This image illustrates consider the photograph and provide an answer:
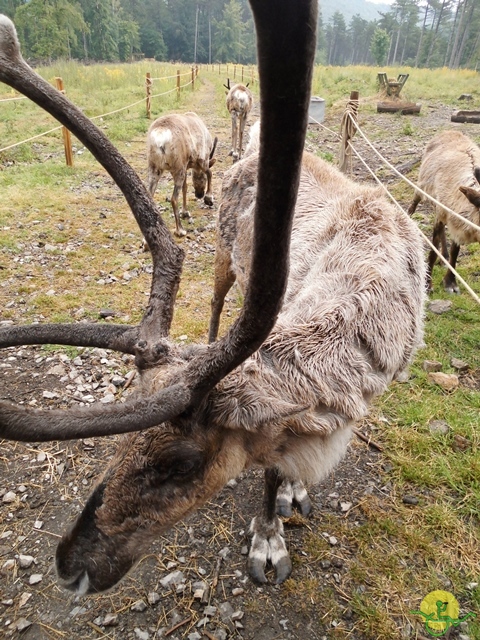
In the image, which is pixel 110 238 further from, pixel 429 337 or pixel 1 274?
pixel 429 337

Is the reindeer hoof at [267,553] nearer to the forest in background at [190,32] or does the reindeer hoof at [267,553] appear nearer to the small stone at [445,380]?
the small stone at [445,380]

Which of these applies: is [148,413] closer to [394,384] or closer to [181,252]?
[181,252]

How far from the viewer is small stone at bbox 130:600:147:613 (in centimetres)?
257

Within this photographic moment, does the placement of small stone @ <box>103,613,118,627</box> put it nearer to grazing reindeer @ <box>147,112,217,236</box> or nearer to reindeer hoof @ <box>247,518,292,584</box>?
reindeer hoof @ <box>247,518,292,584</box>

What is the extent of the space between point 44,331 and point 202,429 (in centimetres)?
80

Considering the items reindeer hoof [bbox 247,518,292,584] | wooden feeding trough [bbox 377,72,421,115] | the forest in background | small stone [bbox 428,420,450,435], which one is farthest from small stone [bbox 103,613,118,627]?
the forest in background

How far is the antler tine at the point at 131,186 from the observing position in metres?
1.77

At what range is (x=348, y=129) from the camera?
6914 millimetres

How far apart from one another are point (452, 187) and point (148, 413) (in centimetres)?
629

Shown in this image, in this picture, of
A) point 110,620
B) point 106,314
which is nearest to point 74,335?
point 110,620

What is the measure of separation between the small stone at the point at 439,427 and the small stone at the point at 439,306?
6.68ft

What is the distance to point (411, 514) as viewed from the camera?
3.18 meters

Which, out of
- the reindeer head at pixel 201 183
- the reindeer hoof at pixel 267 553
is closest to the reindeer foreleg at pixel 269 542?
the reindeer hoof at pixel 267 553
